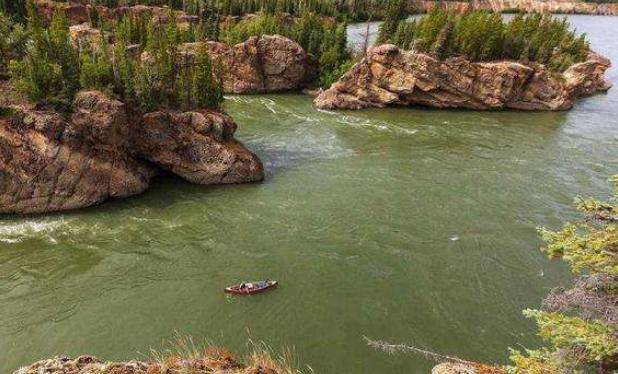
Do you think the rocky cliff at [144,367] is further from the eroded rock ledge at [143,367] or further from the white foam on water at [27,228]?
the white foam on water at [27,228]

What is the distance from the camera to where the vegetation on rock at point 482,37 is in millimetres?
65625

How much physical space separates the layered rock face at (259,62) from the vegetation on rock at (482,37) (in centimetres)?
1619

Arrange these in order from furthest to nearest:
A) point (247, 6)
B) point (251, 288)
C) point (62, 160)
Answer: point (247, 6), point (62, 160), point (251, 288)

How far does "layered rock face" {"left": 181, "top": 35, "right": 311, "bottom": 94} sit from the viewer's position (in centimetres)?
6938

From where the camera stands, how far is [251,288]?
25359 millimetres

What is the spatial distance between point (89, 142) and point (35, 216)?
6587 millimetres

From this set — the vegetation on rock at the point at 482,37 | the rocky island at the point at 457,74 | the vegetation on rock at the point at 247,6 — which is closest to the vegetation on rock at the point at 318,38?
the vegetation on rock at the point at 482,37

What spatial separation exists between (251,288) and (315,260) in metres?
5.14

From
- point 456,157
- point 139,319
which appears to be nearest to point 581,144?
point 456,157

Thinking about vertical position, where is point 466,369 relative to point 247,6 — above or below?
below

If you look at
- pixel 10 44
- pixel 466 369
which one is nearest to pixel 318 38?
pixel 10 44

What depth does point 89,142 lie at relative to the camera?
33.9 m

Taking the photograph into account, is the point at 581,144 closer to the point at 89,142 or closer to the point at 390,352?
the point at 390,352

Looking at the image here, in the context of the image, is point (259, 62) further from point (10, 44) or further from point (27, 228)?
point (27, 228)
